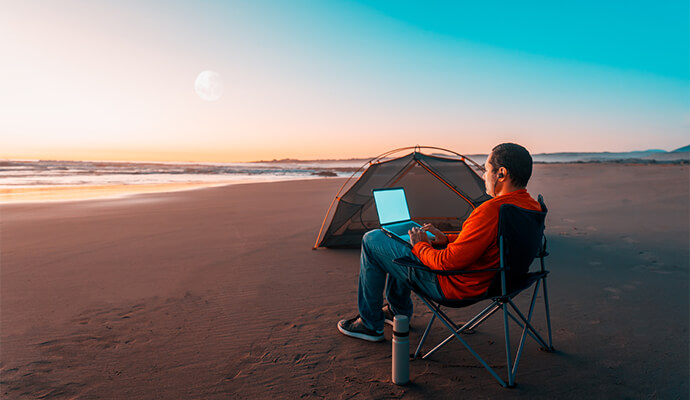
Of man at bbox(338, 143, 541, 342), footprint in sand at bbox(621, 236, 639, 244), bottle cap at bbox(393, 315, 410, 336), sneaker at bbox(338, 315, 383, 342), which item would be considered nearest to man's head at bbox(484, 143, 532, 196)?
man at bbox(338, 143, 541, 342)

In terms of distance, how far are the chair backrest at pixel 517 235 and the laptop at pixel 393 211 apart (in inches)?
44.2

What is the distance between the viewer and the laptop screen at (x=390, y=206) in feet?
11.8

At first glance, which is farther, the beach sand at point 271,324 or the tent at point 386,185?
the tent at point 386,185

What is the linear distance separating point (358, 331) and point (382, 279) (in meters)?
0.57

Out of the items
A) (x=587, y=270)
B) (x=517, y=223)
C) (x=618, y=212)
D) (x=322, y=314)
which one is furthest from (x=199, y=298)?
(x=618, y=212)

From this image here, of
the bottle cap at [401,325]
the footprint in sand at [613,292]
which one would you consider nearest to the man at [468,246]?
the bottle cap at [401,325]

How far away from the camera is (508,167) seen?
247cm

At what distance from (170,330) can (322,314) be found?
1.39 m

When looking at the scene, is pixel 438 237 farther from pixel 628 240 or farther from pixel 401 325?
pixel 628 240

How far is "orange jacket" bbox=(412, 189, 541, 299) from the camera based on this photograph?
2.34m

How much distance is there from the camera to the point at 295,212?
10523mm

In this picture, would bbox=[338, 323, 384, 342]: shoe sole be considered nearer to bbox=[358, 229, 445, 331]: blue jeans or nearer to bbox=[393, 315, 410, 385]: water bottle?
bbox=[358, 229, 445, 331]: blue jeans

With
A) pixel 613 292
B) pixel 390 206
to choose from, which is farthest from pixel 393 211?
pixel 613 292

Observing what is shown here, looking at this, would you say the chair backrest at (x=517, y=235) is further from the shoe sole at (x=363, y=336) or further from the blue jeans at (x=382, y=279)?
the shoe sole at (x=363, y=336)
